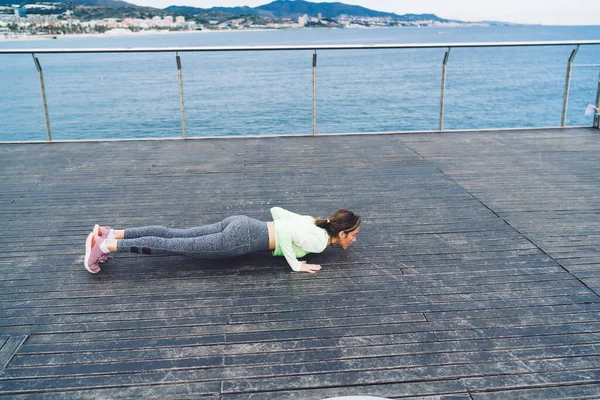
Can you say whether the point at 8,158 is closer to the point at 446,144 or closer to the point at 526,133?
the point at 446,144

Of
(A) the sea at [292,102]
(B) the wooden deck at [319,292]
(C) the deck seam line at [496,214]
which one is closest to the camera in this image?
(B) the wooden deck at [319,292]

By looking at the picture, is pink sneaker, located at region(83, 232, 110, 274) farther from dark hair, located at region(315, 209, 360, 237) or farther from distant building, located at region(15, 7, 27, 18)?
distant building, located at region(15, 7, 27, 18)

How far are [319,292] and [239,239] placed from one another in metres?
0.62

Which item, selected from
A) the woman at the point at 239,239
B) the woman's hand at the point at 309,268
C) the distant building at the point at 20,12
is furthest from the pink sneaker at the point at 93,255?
the distant building at the point at 20,12

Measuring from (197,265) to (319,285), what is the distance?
86 centimetres

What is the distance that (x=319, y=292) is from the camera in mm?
3102

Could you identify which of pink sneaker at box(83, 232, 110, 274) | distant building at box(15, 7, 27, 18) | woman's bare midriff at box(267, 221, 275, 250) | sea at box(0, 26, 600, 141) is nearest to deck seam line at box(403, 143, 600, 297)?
woman's bare midriff at box(267, 221, 275, 250)

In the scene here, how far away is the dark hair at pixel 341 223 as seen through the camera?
3.39 meters

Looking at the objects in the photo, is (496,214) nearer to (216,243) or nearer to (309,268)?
(309,268)

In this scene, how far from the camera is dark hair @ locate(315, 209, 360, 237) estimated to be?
339cm

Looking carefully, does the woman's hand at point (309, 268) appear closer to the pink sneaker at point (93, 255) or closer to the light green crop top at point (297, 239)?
the light green crop top at point (297, 239)

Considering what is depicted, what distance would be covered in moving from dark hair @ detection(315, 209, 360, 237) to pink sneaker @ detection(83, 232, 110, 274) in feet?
4.66

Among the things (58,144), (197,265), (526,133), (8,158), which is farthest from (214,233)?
(526,133)

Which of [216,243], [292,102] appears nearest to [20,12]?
[292,102]
